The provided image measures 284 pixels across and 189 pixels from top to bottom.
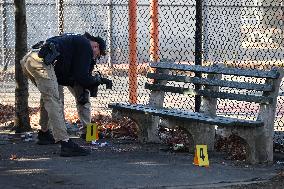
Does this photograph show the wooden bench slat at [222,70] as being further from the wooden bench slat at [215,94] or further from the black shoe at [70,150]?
the black shoe at [70,150]

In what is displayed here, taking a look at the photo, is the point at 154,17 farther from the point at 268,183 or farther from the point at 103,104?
the point at 268,183

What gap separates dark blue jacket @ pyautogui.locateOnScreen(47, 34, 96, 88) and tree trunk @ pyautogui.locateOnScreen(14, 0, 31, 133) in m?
1.72

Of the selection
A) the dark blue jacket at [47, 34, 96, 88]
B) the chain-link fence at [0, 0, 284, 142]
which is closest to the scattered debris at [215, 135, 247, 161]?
the dark blue jacket at [47, 34, 96, 88]

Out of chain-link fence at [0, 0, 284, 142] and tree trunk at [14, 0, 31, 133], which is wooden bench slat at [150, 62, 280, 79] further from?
tree trunk at [14, 0, 31, 133]

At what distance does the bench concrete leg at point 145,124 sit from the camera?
31.0 feet

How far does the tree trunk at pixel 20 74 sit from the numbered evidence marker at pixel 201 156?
324cm

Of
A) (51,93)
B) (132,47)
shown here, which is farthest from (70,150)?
(132,47)

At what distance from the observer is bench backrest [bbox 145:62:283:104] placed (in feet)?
26.3

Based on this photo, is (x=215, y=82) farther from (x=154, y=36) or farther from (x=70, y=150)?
(x=154, y=36)

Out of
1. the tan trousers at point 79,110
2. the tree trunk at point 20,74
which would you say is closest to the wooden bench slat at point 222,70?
the tan trousers at point 79,110

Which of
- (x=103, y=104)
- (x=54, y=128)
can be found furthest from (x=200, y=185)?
(x=103, y=104)

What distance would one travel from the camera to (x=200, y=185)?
22.7 ft

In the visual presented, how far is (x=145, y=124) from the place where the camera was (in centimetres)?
952

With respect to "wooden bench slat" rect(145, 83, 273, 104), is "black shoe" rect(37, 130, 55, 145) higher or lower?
lower
